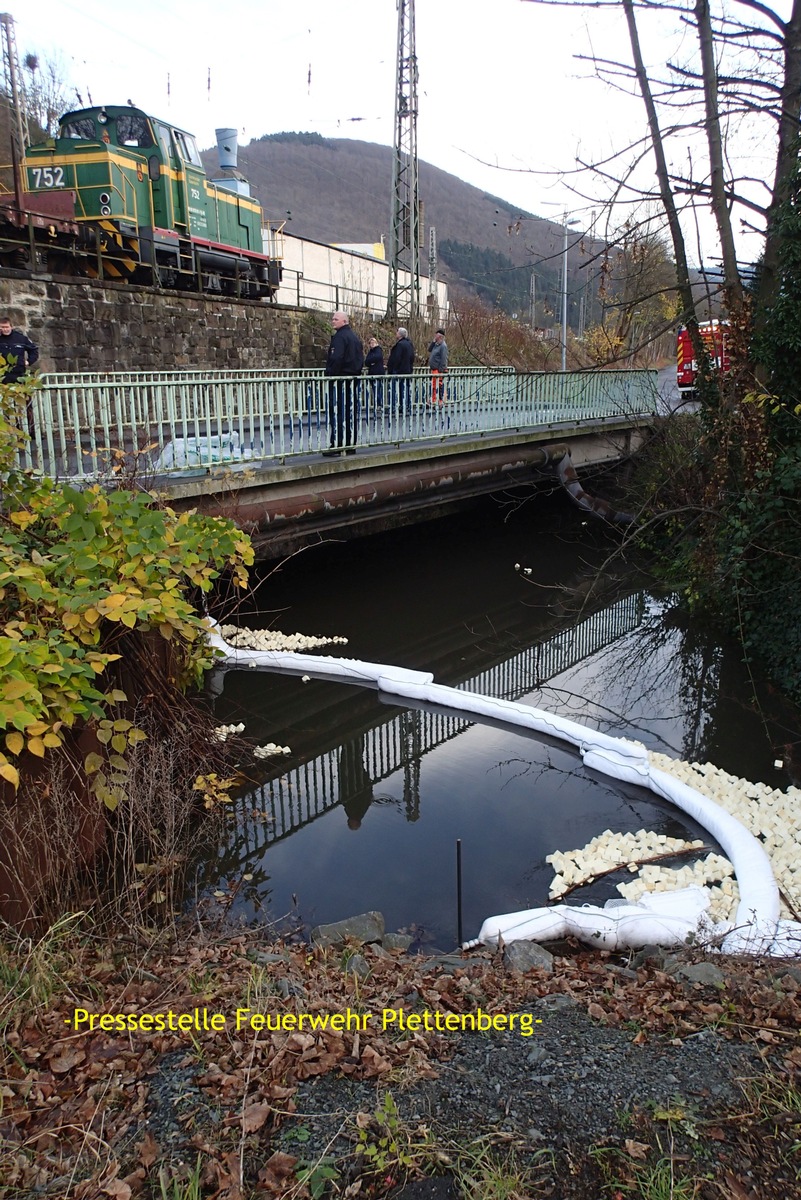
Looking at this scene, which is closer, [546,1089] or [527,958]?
[546,1089]

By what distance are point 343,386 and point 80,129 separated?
11122 mm

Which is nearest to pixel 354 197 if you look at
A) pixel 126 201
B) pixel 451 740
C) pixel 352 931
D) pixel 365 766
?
pixel 126 201

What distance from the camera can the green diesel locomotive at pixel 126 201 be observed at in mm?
16516

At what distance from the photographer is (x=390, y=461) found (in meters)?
11.9

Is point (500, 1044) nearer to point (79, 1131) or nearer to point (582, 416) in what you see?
point (79, 1131)

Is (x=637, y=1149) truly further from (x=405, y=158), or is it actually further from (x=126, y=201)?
(x=405, y=158)

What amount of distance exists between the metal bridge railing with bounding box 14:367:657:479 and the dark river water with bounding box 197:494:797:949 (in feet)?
8.50

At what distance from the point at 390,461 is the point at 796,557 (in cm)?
537

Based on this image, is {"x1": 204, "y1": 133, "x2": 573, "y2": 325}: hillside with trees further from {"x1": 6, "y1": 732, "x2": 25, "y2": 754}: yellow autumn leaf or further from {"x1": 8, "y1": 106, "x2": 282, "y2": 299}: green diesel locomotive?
{"x1": 6, "y1": 732, "x2": 25, "y2": 754}: yellow autumn leaf

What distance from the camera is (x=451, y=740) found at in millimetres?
8367

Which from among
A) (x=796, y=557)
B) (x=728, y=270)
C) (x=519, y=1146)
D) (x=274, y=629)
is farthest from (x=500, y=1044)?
(x=728, y=270)

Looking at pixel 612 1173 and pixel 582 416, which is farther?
pixel 582 416

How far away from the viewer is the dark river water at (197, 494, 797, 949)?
235 inches

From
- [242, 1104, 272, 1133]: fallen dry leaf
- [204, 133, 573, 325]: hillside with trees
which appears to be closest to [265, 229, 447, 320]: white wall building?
[242, 1104, 272, 1133]: fallen dry leaf
